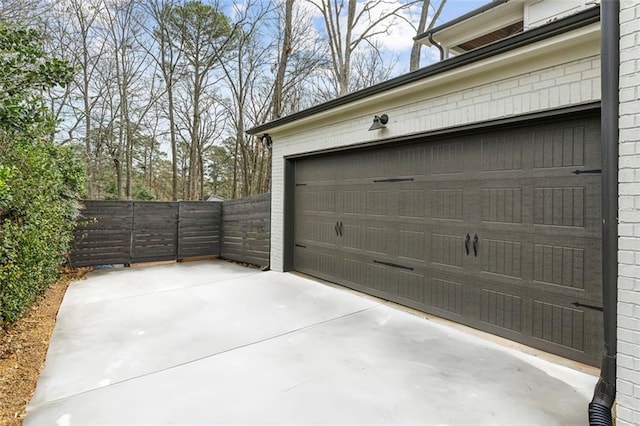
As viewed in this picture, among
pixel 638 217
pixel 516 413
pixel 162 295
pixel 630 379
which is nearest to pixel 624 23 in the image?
pixel 638 217

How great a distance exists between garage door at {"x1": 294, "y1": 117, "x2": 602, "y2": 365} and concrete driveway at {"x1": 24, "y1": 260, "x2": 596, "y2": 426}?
32cm

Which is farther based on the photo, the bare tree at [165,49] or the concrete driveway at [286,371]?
the bare tree at [165,49]

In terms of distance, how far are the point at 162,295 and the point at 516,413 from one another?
175 inches

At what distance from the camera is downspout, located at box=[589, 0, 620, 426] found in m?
1.96

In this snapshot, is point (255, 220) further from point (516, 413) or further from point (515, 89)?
point (516, 413)

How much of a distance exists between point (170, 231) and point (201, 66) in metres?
6.91

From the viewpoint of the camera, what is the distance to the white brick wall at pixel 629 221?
184 centimetres

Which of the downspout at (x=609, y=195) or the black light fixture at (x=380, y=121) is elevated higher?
the black light fixture at (x=380, y=121)

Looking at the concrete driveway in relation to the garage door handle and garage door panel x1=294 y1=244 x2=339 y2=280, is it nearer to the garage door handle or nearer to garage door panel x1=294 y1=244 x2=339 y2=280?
the garage door handle

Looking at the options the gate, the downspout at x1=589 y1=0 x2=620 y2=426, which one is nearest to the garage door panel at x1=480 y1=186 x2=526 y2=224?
the downspout at x1=589 y1=0 x2=620 y2=426

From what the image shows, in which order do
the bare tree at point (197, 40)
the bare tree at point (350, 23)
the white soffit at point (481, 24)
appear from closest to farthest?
the white soffit at point (481, 24)
the bare tree at point (350, 23)
the bare tree at point (197, 40)

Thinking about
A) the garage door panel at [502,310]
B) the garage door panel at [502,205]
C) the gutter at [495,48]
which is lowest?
the garage door panel at [502,310]

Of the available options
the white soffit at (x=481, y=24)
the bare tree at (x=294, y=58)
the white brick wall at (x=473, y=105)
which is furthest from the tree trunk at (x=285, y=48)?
the white brick wall at (x=473, y=105)

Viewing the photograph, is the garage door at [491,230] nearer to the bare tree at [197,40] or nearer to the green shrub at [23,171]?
the green shrub at [23,171]
